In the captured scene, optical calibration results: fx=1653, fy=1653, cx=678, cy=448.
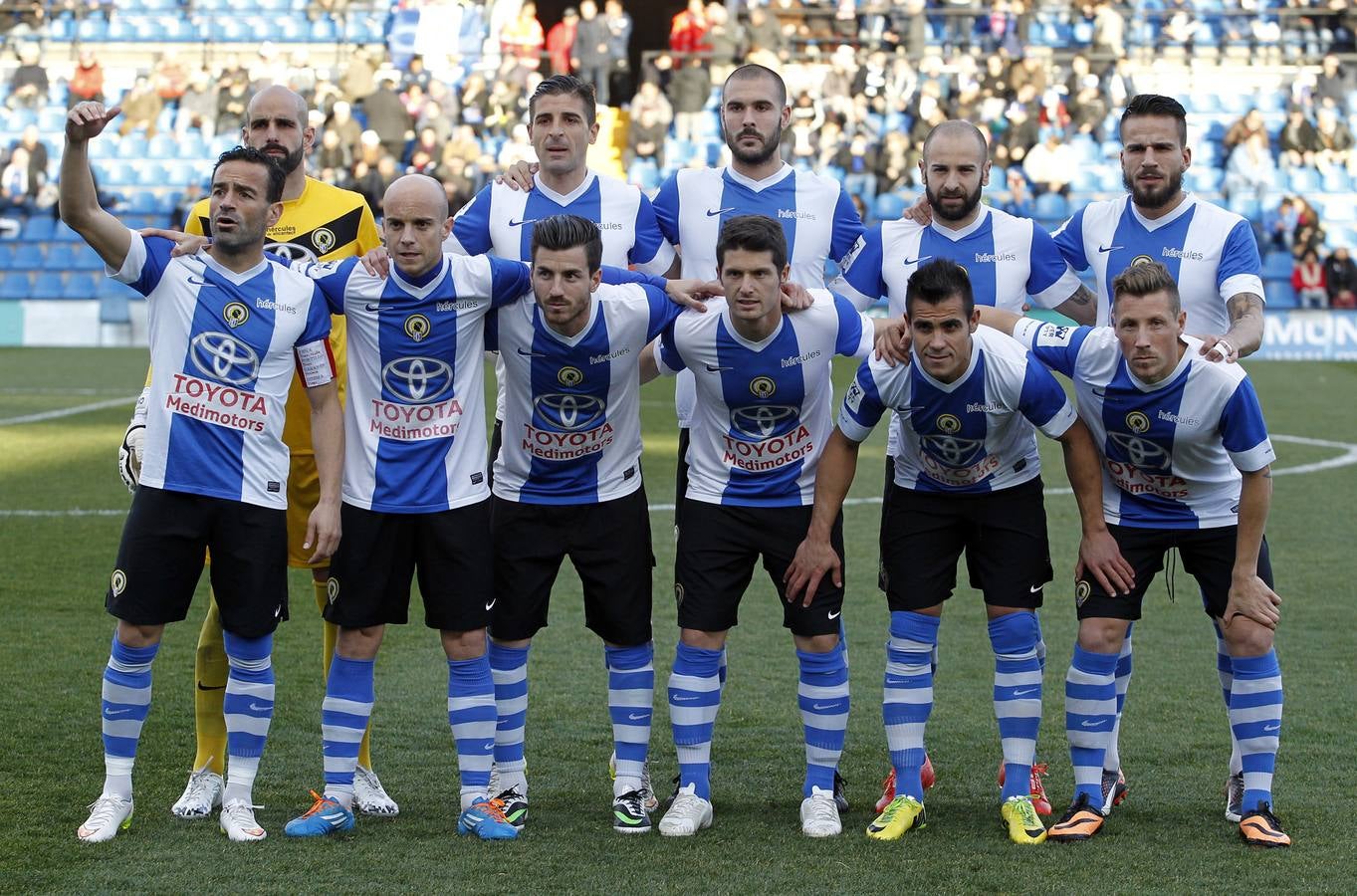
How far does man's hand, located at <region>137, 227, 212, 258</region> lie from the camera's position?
507 centimetres

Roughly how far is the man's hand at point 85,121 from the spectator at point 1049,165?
70.5 ft

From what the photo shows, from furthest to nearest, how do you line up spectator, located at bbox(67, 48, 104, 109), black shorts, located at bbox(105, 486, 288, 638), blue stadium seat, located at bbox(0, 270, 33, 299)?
1. spectator, located at bbox(67, 48, 104, 109)
2. blue stadium seat, located at bbox(0, 270, 33, 299)
3. black shorts, located at bbox(105, 486, 288, 638)

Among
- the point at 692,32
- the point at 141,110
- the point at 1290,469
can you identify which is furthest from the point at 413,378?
the point at 141,110

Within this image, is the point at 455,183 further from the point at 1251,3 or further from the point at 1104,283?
the point at 1104,283

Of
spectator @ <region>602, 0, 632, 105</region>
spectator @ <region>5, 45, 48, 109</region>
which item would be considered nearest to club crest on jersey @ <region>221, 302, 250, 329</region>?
spectator @ <region>602, 0, 632, 105</region>

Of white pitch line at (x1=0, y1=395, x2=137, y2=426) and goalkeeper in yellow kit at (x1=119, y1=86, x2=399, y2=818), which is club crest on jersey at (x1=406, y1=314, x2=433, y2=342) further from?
white pitch line at (x1=0, y1=395, x2=137, y2=426)

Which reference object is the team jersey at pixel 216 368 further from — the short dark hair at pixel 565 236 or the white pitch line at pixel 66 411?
the white pitch line at pixel 66 411

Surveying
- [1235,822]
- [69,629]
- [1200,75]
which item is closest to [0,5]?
[1200,75]

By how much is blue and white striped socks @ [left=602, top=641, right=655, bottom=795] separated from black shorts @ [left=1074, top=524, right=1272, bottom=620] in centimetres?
142

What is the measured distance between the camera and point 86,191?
189 inches

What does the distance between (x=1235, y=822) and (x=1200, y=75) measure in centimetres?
2558

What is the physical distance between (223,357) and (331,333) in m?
0.65

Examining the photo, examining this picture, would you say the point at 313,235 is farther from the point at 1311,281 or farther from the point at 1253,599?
the point at 1311,281

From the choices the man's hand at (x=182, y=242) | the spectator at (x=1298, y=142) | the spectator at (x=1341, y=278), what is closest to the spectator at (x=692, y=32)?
the spectator at (x=1298, y=142)
